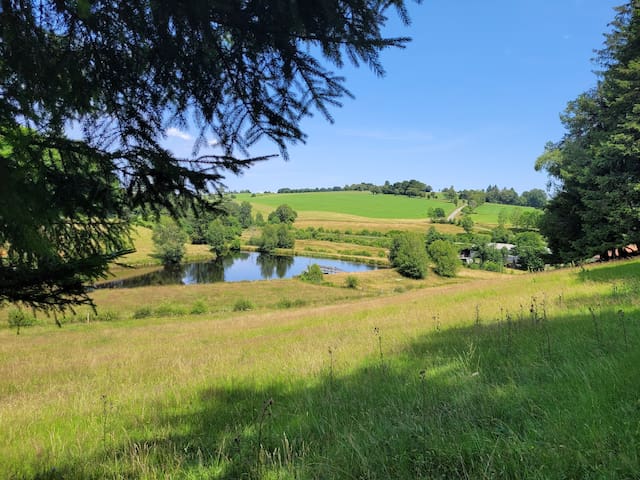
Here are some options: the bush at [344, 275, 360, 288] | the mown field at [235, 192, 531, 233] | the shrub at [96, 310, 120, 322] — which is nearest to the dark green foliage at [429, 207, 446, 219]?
the mown field at [235, 192, 531, 233]

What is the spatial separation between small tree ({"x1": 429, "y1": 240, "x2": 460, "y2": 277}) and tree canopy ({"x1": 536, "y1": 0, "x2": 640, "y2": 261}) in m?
47.3

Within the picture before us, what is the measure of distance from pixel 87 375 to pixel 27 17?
7236mm

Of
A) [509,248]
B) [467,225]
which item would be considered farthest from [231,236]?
[509,248]

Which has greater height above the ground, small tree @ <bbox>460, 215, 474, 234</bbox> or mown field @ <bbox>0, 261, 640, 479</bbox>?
mown field @ <bbox>0, 261, 640, 479</bbox>

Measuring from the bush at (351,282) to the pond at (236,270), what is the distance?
47.2 feet

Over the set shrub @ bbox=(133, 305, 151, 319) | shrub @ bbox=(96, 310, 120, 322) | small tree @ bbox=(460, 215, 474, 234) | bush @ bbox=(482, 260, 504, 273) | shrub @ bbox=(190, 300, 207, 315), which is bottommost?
bush @ bbox=(482, 260, 504, 273)

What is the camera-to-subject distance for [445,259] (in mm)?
71000

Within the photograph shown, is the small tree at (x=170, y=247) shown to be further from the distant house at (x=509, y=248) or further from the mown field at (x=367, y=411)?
the distant house at (x=509, y=248)

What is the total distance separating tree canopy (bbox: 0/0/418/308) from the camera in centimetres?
223

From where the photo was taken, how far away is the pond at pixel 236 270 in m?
58.3

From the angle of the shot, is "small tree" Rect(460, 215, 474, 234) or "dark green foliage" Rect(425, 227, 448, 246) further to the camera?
"small tree" Rect(460, 215, 474, 234)

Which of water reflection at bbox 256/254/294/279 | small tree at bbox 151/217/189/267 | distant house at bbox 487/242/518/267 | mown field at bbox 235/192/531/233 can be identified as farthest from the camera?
mown field at bbox 235/192/531/233

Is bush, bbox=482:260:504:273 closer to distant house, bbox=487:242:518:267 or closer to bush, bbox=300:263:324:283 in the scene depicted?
distant house, bbox=487:242:518:267

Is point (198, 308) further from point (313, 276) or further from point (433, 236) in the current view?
point (433, 236)
